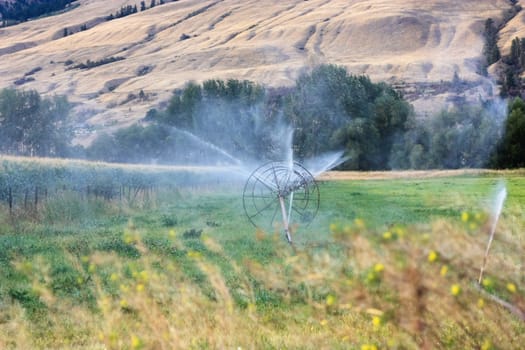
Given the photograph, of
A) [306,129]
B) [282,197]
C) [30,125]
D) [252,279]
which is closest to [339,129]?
[306,129]

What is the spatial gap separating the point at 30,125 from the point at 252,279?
98.2 meters

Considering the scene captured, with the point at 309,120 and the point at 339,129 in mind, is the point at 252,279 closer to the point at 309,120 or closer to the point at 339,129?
the point at 339,129

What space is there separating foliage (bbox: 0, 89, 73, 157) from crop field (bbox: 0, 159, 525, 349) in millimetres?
75358

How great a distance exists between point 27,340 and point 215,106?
95.4 meters

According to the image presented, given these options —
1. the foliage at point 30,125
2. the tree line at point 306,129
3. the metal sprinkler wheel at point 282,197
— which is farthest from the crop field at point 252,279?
the foliage at point 30,125

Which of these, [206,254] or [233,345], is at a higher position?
[233,345]

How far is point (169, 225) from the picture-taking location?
27125mm

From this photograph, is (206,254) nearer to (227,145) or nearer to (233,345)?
(233,345)

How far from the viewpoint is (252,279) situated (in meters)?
15.0

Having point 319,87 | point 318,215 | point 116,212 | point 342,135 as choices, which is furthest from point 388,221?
point 319,87

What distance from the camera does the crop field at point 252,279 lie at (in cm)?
569

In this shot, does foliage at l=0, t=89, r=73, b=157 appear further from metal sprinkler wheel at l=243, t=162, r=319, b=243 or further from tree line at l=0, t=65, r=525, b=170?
metal sprinkler wheel at l=243, t=162, r=319, b=243

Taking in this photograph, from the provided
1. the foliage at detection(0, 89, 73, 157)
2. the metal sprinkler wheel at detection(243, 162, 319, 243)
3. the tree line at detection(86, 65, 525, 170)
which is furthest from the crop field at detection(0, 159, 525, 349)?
the foliage at detection(0, 89, 73, 157)

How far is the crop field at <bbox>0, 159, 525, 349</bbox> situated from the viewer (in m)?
5.69
